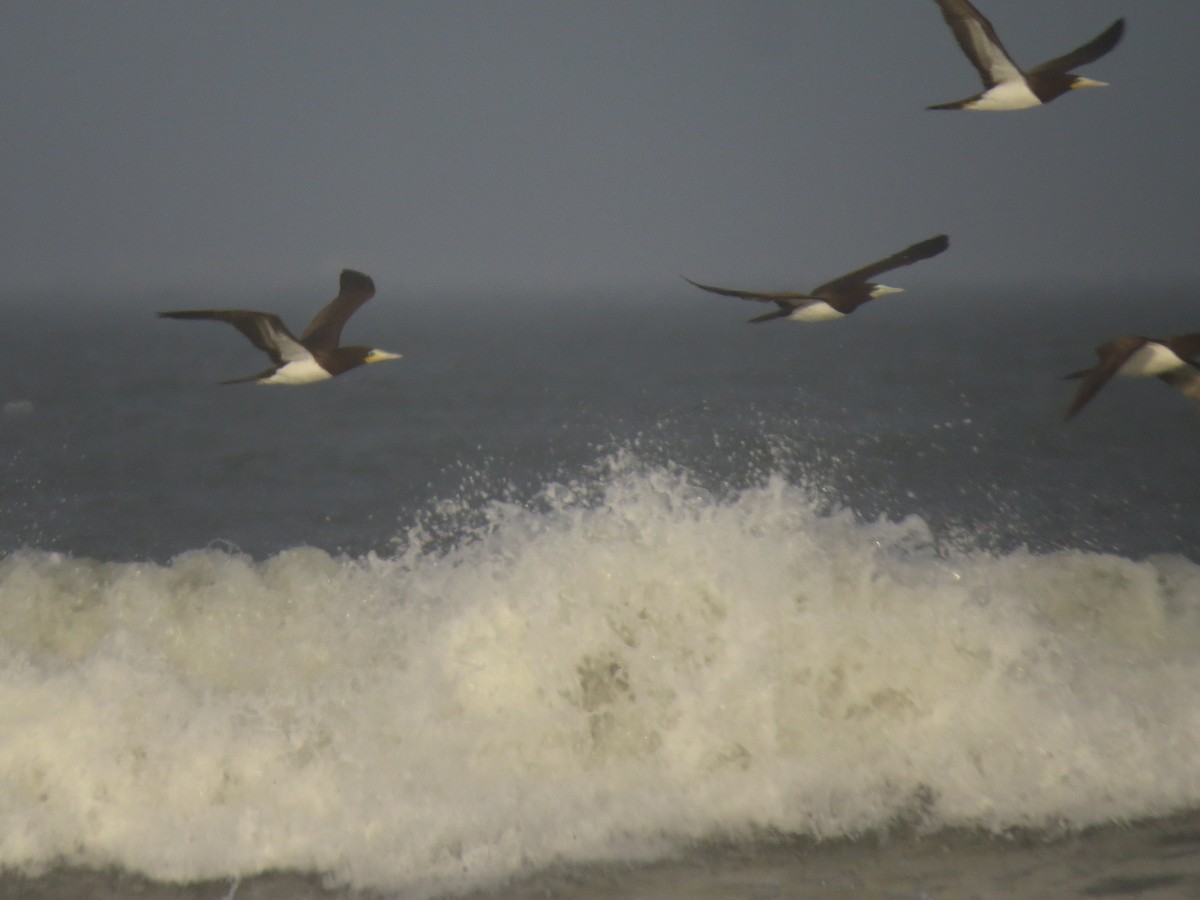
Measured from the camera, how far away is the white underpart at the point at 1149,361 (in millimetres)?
5395

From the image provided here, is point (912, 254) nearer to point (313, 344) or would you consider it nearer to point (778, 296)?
point (778, 296)

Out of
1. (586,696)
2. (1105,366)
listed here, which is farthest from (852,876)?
(1105,366)

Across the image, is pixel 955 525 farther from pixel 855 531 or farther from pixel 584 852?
pixel 584 852

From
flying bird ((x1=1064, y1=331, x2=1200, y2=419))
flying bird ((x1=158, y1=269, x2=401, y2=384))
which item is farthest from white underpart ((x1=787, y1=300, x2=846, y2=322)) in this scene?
flying bird ((x1=158, y1=269, x2=401, y2=384))

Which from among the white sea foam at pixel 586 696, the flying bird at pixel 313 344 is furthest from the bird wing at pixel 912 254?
the flying bird at pixel 313 344

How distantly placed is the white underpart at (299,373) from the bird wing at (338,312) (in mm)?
166

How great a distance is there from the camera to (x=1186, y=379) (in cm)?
585

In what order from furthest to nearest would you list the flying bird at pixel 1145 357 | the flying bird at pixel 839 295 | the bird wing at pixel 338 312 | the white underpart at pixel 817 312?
the bird wing at pixel 338 312, the white underpart at pixel 817 312, the flying bird at pixel 839 295, the flying bird at pixel 1145 357

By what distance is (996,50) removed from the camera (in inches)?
268

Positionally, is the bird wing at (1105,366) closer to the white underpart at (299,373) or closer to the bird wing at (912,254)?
the bird wing at (912,254)

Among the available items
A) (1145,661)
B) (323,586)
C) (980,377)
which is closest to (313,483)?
(323,586)

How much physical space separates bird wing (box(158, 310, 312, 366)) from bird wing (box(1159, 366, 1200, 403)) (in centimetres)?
400

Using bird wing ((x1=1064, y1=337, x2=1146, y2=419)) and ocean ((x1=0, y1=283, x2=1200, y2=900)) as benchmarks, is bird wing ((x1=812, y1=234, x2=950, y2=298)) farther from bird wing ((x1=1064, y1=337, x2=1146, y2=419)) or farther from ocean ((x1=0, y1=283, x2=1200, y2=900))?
ocean ((x1=0, y1=283, x2=1200, y2=900))

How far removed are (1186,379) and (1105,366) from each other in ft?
2.89
